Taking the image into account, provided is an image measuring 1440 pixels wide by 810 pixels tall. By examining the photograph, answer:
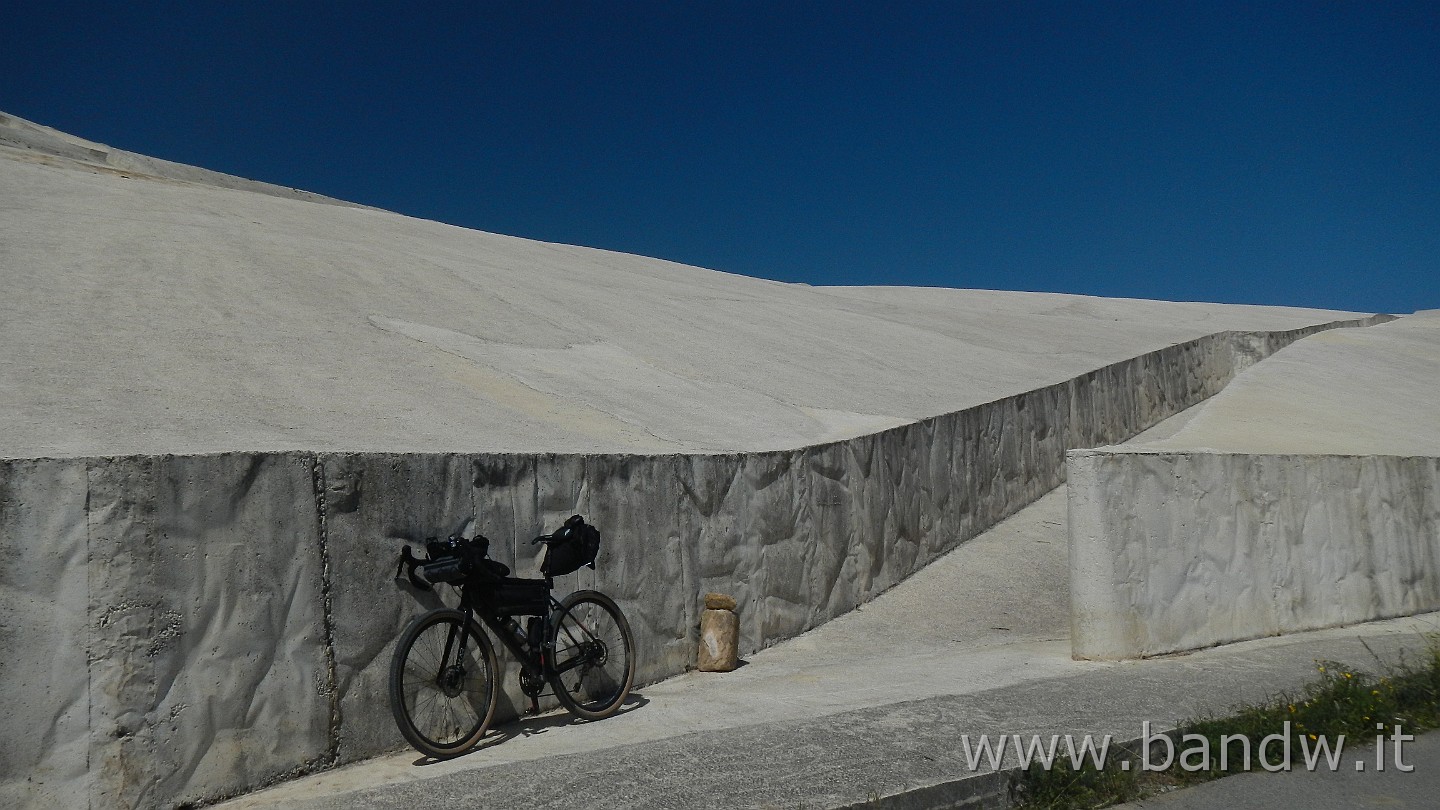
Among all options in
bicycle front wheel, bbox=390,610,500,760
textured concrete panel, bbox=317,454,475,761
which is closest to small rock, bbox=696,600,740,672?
bicycle front wheel, bbox=390,610,500,760

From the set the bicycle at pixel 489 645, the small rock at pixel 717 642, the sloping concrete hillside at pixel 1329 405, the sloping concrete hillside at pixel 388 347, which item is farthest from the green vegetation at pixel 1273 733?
the sloping concrete hillside at pixel 388 347

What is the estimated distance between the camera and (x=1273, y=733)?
19.0 ft

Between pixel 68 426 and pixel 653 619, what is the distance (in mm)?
3954

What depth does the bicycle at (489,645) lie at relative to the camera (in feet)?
19.0

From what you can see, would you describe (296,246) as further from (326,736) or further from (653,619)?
(326,736)

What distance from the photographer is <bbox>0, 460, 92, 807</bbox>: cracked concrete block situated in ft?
14.1

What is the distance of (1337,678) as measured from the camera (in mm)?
6672

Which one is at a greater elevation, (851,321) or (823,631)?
(851,321)

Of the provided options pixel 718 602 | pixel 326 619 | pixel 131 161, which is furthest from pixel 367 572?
pixel 131 161

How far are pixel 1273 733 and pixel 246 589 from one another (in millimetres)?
5238

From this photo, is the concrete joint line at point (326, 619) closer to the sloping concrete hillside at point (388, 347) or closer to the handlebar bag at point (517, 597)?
the sloping concrete hillside at point (388, 347)

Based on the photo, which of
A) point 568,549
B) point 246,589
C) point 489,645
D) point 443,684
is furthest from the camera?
point 568,549

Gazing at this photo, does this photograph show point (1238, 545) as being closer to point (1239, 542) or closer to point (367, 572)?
point (1239, 542)

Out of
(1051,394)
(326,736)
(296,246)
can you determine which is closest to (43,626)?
(326,736)
